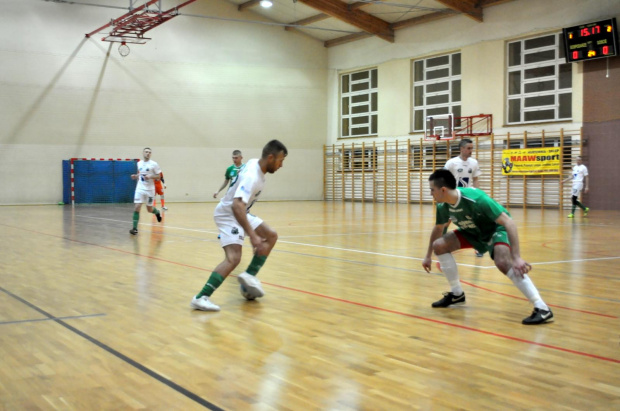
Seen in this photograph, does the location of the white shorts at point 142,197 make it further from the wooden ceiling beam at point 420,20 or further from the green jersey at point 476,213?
the wooden ceiling beam at point 420,20

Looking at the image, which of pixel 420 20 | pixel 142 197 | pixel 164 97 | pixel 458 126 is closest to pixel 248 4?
pixel 164 97

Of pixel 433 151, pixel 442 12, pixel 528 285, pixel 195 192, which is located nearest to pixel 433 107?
pixel 433 151

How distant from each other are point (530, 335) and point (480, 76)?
23.9 metres

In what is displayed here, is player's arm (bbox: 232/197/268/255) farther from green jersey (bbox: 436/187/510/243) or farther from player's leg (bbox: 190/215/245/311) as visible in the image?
green jersey (bbox: 436/187/510/243)

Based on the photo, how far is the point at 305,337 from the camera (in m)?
5.00

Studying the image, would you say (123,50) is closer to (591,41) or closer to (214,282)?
(591,41)

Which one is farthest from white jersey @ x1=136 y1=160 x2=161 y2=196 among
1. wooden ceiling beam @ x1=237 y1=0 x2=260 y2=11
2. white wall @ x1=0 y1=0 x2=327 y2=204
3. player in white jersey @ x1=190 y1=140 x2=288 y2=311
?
wooden ceiling beam @ x1=237 y1=0 x2=260 y2=11

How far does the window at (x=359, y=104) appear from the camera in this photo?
33.4 metres

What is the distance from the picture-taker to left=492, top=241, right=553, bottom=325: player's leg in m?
5.41

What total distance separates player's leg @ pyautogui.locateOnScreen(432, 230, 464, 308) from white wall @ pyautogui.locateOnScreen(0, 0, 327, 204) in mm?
25693

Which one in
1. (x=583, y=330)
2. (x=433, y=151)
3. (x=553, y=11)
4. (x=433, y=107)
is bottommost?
(x=583, y=330)

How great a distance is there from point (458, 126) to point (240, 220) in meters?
23.9

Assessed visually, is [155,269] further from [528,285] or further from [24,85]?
[24,85]

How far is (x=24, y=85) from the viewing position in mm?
27750
